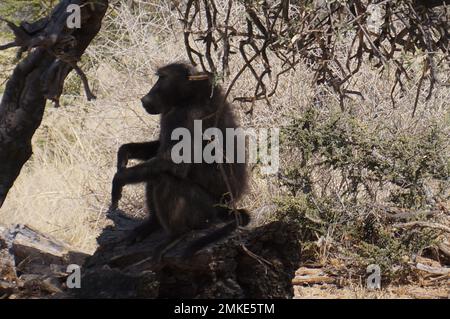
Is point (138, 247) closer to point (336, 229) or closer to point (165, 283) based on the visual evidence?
point (165, 283)

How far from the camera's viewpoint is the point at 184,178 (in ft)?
17.1

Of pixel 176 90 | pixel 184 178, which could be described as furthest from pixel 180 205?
pixel 176 90

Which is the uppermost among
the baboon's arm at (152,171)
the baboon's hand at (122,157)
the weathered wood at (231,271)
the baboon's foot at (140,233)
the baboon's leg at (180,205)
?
the baboon's hand at (122,157)

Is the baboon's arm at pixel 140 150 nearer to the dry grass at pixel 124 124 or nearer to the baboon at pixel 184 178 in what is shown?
the baboon at pixel 184 178

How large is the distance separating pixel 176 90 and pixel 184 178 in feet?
2.16

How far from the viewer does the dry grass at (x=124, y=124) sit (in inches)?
266

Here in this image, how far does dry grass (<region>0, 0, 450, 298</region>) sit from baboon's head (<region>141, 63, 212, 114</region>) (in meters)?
0.95


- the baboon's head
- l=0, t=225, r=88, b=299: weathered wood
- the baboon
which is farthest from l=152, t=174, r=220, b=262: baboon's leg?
l=0, t=225, r=88, b=299: weathered wood

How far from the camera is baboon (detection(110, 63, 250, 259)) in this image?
16.8ft

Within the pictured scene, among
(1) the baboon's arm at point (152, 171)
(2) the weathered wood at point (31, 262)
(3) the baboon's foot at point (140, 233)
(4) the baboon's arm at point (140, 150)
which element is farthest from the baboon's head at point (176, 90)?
(2) the weathered wood at point (31, 262)

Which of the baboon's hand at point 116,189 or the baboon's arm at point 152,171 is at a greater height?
the baboon's arm at point 152,171

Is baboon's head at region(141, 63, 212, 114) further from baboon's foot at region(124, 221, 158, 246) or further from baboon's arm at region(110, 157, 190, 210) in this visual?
baboon's foot at region(124, 221, 158, 246)

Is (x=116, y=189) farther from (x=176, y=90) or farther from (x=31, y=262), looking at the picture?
(x=31, y=262)

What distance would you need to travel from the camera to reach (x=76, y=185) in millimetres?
7746
